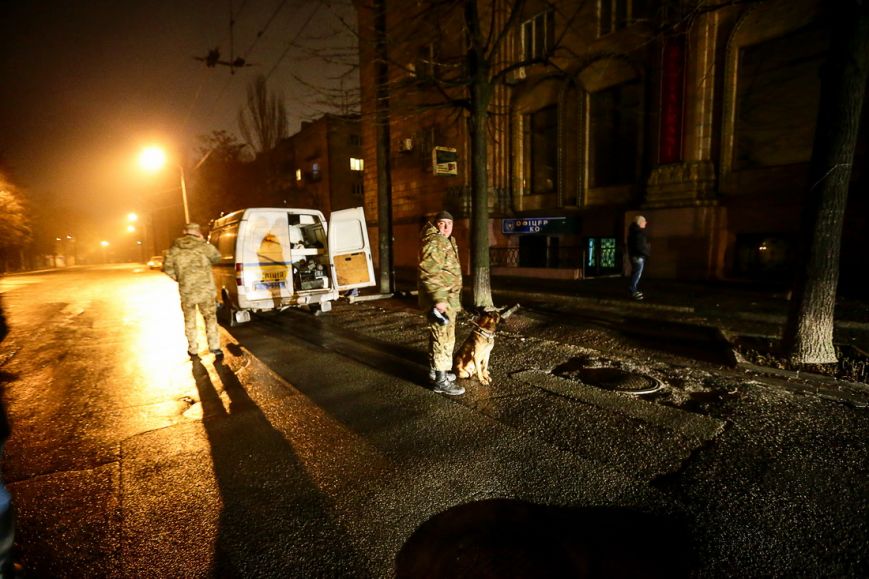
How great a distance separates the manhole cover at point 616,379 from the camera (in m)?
4.77

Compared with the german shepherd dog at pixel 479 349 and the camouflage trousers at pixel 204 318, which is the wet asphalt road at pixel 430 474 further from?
the camouflage trousers at pixel 204 318

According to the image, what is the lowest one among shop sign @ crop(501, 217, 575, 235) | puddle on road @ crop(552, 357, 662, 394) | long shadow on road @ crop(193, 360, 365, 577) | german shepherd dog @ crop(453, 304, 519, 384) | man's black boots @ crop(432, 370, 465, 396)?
long shadow on road @ crop(193, 360, 365, 577)

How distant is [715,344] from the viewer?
20.9 ft

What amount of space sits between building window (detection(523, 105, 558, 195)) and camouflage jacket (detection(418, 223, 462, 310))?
1375cm

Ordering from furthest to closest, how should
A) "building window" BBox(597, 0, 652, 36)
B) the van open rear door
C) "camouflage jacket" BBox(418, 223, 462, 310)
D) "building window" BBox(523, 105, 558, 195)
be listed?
"building window" BBox(523, 105, 558, 195) → "building window" BBox(597, 0, 652, 36) → the van open rear door → "camouflage jacket" BBox(418, 223, 462, 310)

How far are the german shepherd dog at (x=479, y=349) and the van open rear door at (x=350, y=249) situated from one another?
5.25 m

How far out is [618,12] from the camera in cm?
1439

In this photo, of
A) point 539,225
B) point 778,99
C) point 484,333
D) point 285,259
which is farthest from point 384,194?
point 778,99

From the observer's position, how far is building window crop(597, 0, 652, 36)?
1383cm

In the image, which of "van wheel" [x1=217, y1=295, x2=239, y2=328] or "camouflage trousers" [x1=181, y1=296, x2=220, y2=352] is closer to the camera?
"camouflage trousers" [x1=181, y1=296, x2=220, y2=352]

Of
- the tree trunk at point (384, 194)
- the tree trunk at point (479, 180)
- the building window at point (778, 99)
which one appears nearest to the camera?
the tree trunk at point (479, 180)

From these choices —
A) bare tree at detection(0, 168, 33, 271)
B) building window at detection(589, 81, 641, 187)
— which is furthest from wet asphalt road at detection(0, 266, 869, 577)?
bare tree at detection(0, 168, 33, 271)

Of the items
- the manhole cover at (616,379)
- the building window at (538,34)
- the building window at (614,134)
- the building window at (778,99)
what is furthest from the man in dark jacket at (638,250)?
the building window at (538,34)

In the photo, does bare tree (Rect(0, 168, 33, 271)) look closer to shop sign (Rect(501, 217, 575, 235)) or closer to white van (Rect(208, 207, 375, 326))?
white van (Rect(208, 207, 375, 326))
